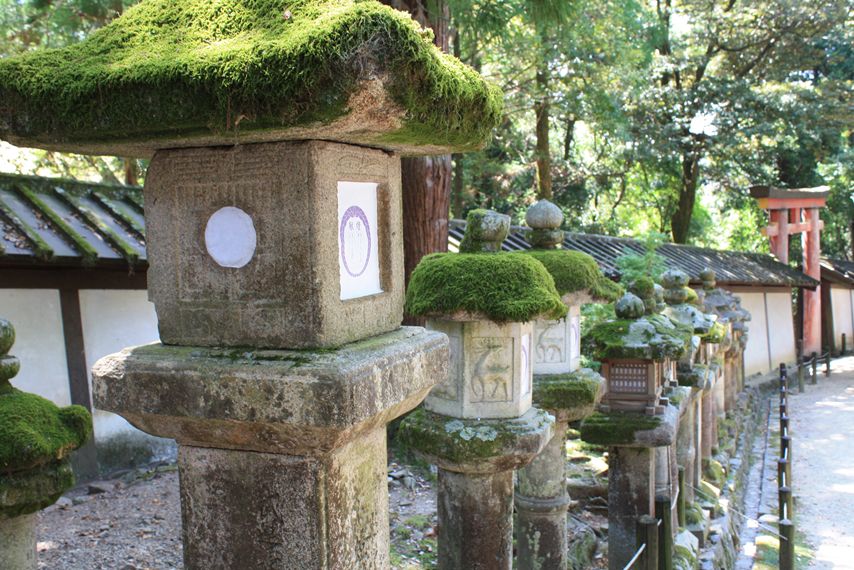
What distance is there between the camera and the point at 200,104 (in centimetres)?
196

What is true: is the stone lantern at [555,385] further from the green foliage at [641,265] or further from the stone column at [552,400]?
the green foliage at [641,265]

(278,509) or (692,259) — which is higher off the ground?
(278,509)

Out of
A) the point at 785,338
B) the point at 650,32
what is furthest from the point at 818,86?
the point at 785,338

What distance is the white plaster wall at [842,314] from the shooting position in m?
22.8

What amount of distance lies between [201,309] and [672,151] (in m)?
17.7

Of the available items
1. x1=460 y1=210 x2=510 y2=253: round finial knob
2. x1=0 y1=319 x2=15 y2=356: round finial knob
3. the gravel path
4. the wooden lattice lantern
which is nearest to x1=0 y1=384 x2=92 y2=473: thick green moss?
x1=0 y1=319 x2=15 y2=356: round finial knob

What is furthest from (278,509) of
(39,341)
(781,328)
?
(781,328)

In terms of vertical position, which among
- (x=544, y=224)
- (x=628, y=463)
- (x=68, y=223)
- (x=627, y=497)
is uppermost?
(x=68, y=223)

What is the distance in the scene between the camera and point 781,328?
20.2 m

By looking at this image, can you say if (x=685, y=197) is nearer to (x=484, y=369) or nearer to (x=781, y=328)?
(x=781, y=328)

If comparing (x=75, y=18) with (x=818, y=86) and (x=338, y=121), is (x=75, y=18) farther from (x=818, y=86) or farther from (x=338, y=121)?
(x=818, y=86)

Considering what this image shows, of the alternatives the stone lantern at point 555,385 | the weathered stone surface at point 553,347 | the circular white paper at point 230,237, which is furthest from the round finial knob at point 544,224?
the circular white paper at point 230,237

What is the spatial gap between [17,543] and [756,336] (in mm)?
18475

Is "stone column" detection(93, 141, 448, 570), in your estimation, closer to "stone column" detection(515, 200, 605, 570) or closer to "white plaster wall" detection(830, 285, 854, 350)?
"stone column" detection(515, 200, 605, 570)
